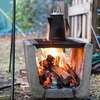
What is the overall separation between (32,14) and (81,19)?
12.8ft

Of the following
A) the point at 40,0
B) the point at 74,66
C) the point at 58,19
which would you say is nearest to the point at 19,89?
the point at 74,66

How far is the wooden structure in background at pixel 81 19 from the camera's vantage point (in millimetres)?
4422

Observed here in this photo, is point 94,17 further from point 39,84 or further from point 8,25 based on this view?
point 8,25

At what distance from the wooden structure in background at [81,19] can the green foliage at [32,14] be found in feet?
8.97

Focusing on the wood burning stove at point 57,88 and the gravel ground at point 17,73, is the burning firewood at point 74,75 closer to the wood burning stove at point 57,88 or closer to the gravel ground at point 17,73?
the wood burning stove at point 57,88

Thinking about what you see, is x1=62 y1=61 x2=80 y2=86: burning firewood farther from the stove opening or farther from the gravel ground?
the gravel ground

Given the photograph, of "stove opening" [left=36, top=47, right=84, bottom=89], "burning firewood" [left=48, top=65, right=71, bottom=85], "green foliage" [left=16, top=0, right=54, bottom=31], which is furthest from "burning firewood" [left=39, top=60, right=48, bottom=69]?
"green foliage" [left=16, top=0, right=54, bottom=31]

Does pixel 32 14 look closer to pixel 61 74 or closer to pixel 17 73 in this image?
pixel 17 73

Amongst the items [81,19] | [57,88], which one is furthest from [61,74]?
[81,19]

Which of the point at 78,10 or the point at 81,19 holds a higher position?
the point at 78,10

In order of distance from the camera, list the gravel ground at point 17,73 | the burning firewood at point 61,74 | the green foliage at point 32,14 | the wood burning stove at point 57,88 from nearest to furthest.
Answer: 1. the wood burning stove at point 57,88
2. the burning firewood at point 61,74
3. the gravel ground at point 17,73
4. the green foliage at point 32,14

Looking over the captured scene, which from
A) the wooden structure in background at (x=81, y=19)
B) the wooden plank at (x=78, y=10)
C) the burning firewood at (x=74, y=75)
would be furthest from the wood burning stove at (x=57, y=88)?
the wooden plank at (x=78, y=10)

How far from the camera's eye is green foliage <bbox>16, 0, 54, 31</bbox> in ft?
A: 27.6

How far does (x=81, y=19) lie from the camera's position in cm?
507
